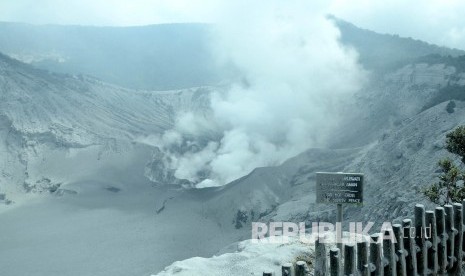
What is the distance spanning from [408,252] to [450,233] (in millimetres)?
784

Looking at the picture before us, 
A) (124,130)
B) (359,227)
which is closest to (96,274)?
(359,227)

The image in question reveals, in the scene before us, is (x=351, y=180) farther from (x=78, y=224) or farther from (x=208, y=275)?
(x=78, y=224)

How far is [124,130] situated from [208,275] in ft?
159

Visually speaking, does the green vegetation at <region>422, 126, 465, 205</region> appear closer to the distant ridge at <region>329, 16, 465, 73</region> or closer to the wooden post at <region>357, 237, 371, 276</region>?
the wooden post at <region>357, 237, 371, 276</region>

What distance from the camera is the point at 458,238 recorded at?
17.6 ft

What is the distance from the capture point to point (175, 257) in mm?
29344

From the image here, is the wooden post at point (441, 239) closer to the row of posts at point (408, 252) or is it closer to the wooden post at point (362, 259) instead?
the row of posts at point (408, 252)

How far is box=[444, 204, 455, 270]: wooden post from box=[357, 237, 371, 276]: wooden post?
149 cm

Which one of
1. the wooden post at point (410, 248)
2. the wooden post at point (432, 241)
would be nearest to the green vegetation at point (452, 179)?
the wooden post at point (432, 241)

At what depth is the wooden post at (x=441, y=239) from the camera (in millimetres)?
5121

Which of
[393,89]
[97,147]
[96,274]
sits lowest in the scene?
[96,274]

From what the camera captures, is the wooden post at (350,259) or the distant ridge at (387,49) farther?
the distant ridge at (387,49)

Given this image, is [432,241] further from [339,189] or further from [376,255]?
[339,189]

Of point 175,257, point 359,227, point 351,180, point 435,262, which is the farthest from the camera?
point 175,257
